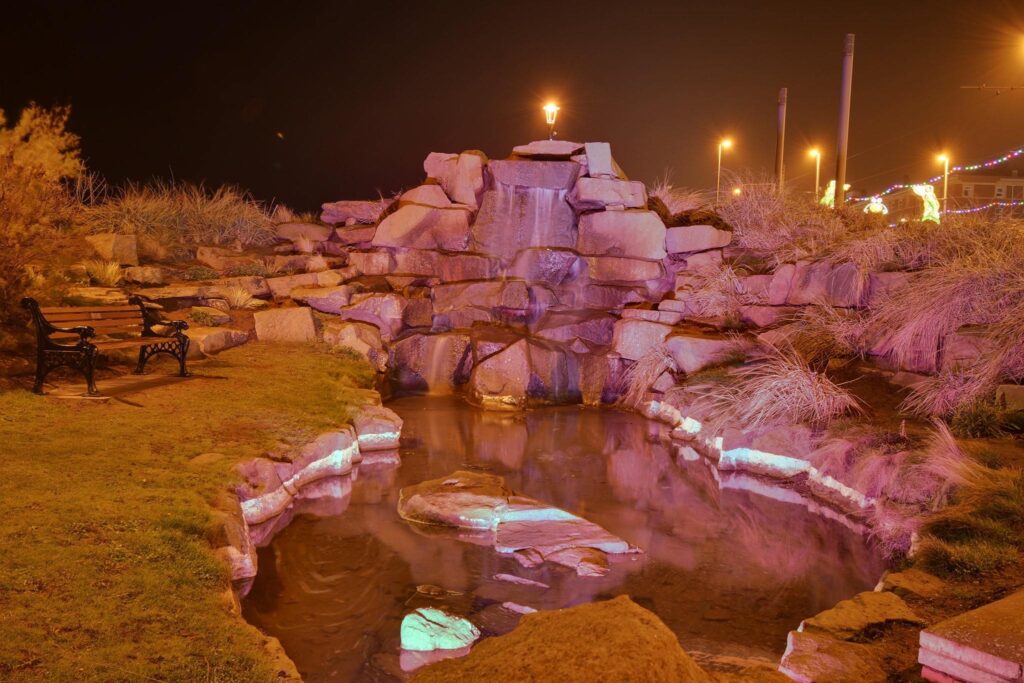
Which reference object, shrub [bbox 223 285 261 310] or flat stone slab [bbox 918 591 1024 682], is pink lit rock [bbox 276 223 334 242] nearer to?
shrub [bbox 223 285 261 310]

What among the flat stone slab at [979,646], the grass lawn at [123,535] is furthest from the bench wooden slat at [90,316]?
the flat stone slab at [979,646]

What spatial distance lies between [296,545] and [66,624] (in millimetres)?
2249

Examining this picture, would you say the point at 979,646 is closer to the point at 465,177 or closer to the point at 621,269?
the point at 621,269

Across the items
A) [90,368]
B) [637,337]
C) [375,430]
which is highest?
[637,337]

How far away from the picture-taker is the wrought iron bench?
Answer: 671 centimetres

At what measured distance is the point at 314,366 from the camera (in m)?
9.80

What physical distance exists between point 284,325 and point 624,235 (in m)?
6.16

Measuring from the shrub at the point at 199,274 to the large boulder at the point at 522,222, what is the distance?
4.81 meters

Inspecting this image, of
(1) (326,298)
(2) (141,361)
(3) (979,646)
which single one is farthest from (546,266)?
→ (3) (979,646)

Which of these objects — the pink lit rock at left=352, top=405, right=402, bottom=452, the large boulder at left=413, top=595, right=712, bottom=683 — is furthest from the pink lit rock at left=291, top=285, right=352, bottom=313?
the large boulder at left=413, top=595, right=712, bottom=683

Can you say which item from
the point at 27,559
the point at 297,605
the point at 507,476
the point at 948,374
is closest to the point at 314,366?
the point at 507,476

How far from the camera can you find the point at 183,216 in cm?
1519

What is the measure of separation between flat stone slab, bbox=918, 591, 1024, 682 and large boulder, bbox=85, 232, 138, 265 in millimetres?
12352

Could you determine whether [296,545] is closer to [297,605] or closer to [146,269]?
[297,605]
